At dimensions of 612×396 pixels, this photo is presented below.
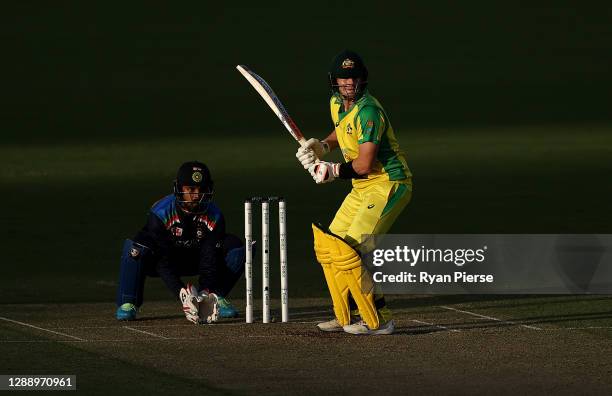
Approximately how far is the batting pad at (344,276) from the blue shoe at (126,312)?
5.22 ft

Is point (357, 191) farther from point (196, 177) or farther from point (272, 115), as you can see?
point (272, 115)

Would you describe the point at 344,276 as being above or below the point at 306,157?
below

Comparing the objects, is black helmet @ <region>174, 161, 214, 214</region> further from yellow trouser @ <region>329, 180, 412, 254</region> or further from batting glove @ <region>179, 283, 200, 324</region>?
yellow trouser @ <region>329, 180, 412, 254</region>

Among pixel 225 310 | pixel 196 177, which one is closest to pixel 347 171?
pixel 196 177

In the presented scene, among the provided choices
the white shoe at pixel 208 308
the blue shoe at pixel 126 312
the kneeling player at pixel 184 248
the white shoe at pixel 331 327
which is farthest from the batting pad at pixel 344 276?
Result: the blue shoe at pixel 126 312

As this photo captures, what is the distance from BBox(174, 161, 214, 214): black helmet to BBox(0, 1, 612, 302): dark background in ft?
6.39

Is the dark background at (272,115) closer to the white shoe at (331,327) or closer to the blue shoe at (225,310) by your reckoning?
the blue shoe at (225,310)

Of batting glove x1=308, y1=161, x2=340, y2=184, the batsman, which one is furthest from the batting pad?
batting glove x1=308, y1=161, x2=340, y2=184

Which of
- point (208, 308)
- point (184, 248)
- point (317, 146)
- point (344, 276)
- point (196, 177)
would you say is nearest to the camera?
point (344, 276)

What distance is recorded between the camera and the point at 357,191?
11.5 m

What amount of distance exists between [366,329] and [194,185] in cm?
174

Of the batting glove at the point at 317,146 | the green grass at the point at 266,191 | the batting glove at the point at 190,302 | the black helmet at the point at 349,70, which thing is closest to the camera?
the black helmet at the point at 349,70

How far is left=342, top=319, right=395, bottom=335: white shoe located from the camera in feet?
37.1

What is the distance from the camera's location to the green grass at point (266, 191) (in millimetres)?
15945
